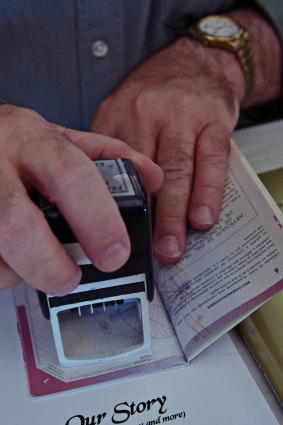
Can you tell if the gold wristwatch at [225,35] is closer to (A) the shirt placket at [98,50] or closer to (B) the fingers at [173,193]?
(A) the shirt placket at [98,50]

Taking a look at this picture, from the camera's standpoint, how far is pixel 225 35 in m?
0.92

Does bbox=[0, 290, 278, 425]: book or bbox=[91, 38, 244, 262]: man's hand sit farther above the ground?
bbox=[91, 38, 244, 262]: man's hand

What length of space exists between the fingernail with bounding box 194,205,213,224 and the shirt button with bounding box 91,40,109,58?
416 millimetres

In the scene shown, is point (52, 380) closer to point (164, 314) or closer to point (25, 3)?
point (164, 314)

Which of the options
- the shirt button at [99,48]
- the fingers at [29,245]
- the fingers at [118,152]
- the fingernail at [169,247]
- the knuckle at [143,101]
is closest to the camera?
the fingers at [29,245]

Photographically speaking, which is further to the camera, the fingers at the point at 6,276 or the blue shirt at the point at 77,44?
the blue shirt at the point at 77,44

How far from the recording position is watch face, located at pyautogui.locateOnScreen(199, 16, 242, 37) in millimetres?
922

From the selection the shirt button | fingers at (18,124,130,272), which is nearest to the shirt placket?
the shirt button

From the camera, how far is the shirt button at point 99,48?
2.93 ft

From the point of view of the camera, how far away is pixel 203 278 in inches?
23.4

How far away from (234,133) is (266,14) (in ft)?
0.86

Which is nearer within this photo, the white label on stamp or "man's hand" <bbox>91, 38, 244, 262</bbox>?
the white label on stamp

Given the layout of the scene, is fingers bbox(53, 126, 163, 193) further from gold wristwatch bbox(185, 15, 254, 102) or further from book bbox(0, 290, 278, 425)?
gold wristwatch bbox(185, 15, 254, 102)

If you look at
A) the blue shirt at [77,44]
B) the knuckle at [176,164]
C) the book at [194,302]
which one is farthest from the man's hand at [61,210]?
the blue shirt at [77,44]
